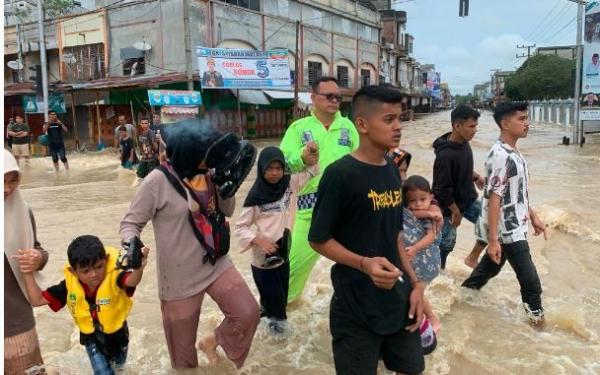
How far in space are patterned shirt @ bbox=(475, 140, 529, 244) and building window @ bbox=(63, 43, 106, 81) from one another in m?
22.7

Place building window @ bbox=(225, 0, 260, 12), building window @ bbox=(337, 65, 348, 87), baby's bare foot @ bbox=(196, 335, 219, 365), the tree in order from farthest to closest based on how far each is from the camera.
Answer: the tree, building window @ bbox=(337, 65, 348, 87), building window @ bbox=(225, 0, 260, 12), baby's bare foot @ bbox=(196, 335, 219, 365)

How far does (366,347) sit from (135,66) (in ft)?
74.1

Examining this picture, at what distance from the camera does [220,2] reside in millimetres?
23344

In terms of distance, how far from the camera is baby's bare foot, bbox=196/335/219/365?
3498mm

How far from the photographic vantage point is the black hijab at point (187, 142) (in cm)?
286

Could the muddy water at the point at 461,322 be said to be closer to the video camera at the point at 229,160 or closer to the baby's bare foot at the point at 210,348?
the baby's bare foot at the point at 210,348

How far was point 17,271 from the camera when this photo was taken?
272cm

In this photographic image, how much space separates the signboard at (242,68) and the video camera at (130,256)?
701 inches

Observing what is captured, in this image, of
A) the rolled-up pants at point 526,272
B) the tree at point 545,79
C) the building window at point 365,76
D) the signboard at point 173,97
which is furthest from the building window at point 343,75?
the rolled-up pants at point 526,272

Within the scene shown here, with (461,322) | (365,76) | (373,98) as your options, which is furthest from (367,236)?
(365,76)

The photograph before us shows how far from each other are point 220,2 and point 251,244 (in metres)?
21.5

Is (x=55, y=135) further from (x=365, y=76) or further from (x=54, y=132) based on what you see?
(x=365, y=76)

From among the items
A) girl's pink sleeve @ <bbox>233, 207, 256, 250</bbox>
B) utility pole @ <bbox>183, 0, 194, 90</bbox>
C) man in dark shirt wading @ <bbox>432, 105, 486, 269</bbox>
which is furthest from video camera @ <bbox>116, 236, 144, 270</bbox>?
utility pole @ <bbox>183, 0, 194, 90</bbox>

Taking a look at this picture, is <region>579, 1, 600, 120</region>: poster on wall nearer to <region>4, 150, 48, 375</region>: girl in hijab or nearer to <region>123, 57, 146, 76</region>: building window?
<region>123, 57, 146, 76</region>: building window
